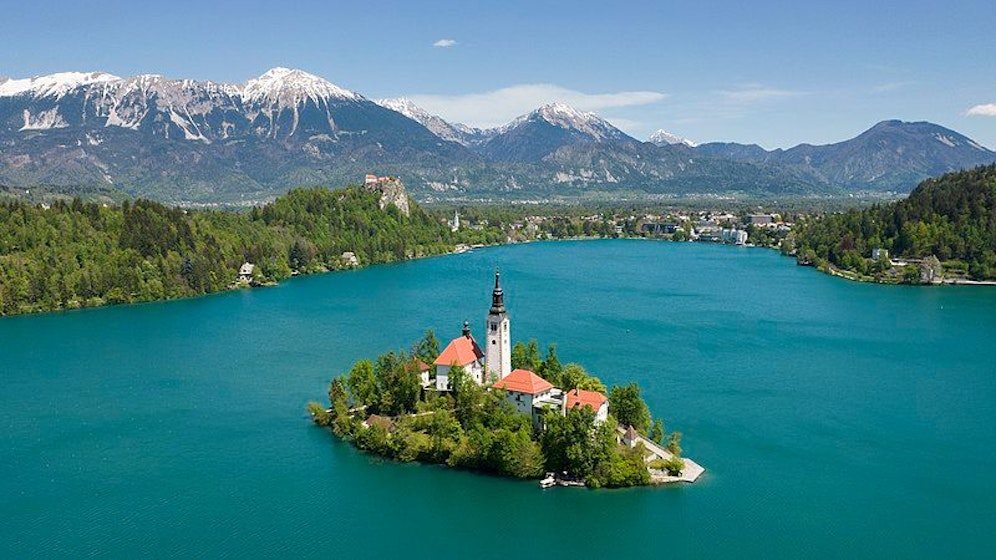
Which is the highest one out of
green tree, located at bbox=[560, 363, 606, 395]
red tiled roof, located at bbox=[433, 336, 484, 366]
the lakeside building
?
red tiled roof, located at bbox=[433, 336, 484, 366]

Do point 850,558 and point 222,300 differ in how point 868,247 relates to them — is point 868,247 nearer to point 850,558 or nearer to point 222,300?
point 222,300

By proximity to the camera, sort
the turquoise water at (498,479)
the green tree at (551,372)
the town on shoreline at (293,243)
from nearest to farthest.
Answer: the turquoise water at (498,479)
the green tree at (551,372)
the town on shoreline at (293,243)

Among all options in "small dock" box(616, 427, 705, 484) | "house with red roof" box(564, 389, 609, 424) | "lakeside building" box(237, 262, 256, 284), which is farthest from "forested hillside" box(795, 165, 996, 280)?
"house with red roof" box(564, 389, 609, 424)

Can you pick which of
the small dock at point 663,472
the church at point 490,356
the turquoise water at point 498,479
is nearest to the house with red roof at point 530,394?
the church at point 490,356

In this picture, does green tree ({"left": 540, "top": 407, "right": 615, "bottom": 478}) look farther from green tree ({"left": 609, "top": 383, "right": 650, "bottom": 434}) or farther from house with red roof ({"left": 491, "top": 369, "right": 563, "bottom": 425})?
green tree ({"left": 609, "top": 383, "right": 650, "bottom": 434})

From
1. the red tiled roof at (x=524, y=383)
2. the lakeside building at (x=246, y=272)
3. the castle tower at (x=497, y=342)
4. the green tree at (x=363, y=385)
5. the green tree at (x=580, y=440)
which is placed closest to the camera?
the green tree at (x=580, y=440)

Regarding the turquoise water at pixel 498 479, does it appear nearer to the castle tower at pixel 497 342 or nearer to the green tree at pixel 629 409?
the green tree at pixel 629 409

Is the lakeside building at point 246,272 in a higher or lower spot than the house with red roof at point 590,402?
lower

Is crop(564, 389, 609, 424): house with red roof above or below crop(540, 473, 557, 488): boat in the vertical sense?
above
